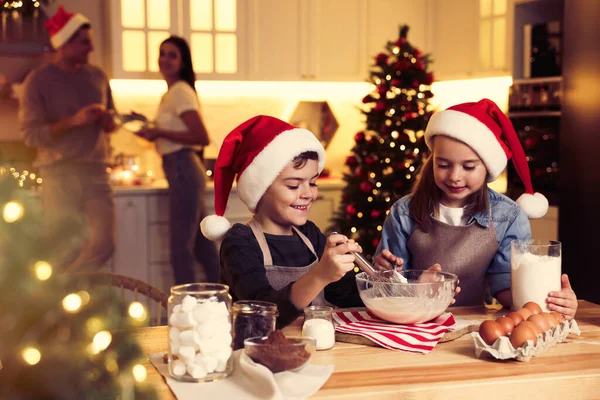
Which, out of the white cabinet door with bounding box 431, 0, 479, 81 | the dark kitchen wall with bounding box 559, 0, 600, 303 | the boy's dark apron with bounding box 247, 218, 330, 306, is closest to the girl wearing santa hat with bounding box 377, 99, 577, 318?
the boy's dark apron with bounding box 247, 218, 330, 306

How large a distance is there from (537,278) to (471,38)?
366cm

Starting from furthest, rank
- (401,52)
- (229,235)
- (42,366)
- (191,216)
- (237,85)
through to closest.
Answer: (237,85) → (401,52) → (191,216) → (229,235) → (42,366)

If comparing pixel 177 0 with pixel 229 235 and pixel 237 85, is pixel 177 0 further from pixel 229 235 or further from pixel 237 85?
pixel 229 235

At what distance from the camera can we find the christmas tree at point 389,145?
4730 millimetres

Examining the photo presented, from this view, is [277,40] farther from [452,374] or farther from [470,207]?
[452,374]

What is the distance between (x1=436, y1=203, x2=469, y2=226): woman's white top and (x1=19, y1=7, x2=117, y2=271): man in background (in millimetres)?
2525

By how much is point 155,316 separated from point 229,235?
9.70 ft

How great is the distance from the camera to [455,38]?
208 inches

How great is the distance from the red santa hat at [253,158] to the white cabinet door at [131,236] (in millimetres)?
2669

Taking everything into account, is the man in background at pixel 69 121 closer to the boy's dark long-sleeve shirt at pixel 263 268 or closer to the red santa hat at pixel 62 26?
the red santa hat at pixel 62 26

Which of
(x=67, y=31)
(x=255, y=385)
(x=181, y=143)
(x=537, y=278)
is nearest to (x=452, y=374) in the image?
(x=255, y=385)

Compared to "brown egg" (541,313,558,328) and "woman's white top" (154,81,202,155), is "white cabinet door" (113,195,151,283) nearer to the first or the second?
"woman's white top" (154,81,202,155)

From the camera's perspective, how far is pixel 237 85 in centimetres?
528

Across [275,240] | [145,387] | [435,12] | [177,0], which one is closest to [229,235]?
[275,240]
